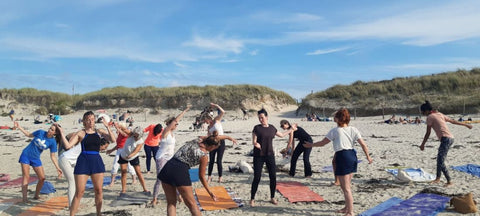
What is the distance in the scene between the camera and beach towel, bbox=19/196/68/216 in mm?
6015

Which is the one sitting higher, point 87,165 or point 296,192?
point 87,165

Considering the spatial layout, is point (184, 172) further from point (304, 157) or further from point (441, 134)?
point (441, 134)

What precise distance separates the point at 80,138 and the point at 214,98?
1385 inches

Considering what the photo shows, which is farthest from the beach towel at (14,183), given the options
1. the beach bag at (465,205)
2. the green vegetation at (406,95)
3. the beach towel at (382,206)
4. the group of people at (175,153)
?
the green vegetation at (406,95)

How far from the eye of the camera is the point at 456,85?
103 feet

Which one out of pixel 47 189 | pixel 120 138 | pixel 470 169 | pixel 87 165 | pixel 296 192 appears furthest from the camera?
pixel 470 169

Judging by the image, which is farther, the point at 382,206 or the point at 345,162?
the point at 382,206

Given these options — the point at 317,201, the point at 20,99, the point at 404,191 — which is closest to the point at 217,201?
the point at 317,201

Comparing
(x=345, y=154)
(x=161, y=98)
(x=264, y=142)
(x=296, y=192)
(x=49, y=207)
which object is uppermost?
(x=161, y=98)

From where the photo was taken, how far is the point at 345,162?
504cm

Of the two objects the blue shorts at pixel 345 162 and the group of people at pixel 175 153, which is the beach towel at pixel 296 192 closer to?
the group of people at pixel 175 153

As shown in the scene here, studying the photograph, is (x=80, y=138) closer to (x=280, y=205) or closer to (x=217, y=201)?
(x=217, y=201)

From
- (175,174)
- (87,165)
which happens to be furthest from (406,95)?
(87,165)

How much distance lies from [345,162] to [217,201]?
101 inches
